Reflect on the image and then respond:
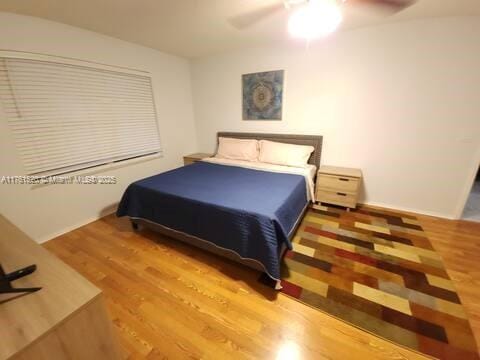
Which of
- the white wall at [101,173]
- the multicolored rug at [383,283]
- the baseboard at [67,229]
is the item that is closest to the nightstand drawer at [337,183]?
the multicolored rug at [383,283]

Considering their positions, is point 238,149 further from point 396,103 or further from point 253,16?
point 396,103

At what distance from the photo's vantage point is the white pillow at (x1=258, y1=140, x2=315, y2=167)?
9.61ft

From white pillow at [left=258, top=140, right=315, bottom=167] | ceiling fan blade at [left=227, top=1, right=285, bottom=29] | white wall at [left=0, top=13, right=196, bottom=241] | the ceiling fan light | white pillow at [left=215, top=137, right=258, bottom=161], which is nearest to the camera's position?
the ceiling fan light

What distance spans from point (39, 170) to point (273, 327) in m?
2.69

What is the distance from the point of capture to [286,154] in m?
2.98

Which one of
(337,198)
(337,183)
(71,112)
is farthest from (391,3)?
(71,112)

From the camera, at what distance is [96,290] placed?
31.4 inches

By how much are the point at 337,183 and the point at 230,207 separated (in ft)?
5.55

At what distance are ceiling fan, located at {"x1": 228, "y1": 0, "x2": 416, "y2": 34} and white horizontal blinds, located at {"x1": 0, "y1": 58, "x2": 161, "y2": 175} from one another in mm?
1699

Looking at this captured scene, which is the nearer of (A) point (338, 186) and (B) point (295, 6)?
(B) point (295, 6)

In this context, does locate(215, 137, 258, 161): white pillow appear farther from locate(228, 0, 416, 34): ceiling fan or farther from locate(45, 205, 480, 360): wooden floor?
locate(45, 205, 480, 360): wooden floor

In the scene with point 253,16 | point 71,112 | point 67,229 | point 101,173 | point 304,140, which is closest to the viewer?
point 253,16

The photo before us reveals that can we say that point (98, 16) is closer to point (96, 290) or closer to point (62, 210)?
point (62, 210)

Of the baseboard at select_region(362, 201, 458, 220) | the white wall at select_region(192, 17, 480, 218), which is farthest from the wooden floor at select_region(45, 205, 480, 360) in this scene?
the white wall at select_region(192, 17, 480, 218)
